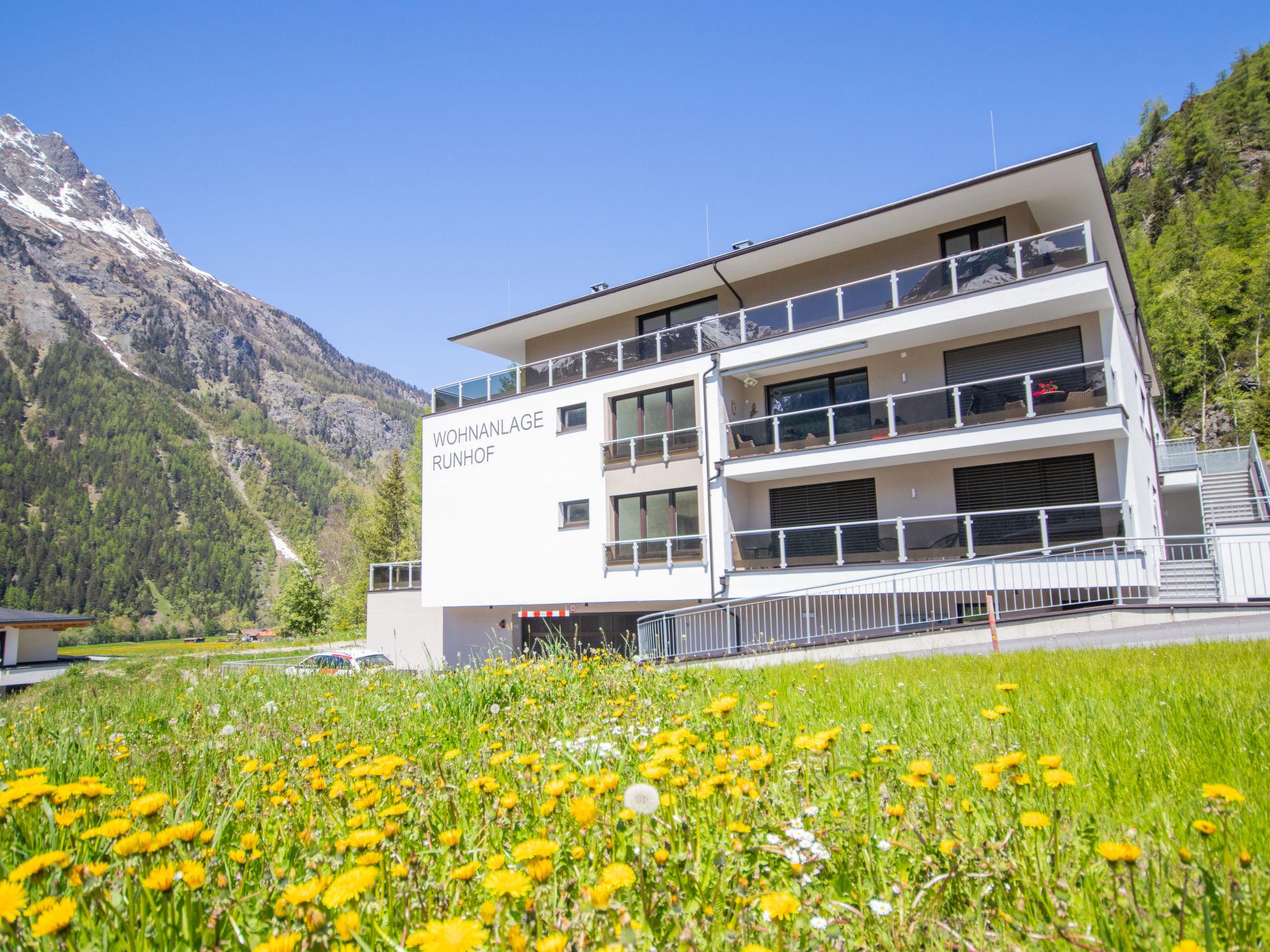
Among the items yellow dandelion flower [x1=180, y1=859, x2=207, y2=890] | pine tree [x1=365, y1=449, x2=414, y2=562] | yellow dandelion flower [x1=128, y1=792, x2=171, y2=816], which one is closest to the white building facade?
yellow dandelion flower [x1=128, y1=792, x2=171, y2=816]

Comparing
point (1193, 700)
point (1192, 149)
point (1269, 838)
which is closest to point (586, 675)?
point (1193, 700)

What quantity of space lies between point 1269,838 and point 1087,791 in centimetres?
62

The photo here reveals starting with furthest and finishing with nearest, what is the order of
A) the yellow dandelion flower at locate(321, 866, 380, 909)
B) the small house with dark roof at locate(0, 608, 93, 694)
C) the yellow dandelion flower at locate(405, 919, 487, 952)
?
the small house with dark roof at locate(0, 608, 93, 694) → the yellow dandelion flower at locate(321, 866, 380, 909) → the yellow dandelion flower at locate(405, 919, 487, 952)

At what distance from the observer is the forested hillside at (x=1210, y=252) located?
51.5 m

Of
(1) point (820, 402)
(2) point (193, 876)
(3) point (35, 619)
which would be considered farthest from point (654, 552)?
(3) point (35, 619)

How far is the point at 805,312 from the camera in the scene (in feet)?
61.5

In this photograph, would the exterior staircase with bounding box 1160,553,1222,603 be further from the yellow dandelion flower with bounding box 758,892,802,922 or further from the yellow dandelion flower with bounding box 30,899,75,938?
the yellow dandelion flower with bounding box 30,899,75,938

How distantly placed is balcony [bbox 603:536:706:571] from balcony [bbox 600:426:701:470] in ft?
7.30

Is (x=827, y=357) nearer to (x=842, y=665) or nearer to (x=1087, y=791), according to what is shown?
(x=842, y=665)

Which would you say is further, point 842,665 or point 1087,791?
point 842,665

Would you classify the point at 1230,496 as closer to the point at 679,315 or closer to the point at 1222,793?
the point at 679,315

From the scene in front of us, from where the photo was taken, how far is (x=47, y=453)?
598 ft

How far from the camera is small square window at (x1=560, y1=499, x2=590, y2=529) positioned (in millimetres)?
21734

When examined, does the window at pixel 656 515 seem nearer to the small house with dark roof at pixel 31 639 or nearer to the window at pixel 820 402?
the window at pixel 820 402
